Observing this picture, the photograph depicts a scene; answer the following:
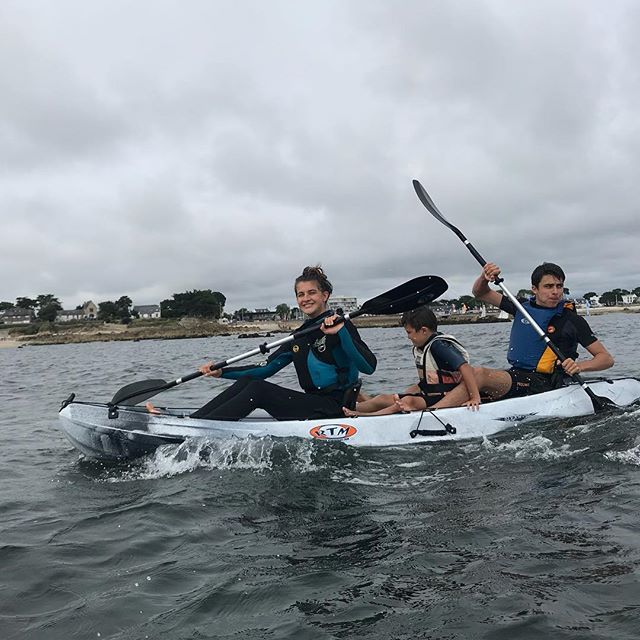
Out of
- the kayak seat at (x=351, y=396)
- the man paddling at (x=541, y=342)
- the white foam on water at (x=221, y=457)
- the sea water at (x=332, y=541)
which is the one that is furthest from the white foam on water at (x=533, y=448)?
the white foam on water at (x=221, y=457)

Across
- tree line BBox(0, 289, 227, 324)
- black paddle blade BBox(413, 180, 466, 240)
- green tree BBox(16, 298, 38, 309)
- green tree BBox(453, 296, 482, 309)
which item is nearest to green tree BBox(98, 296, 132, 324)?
tree line BBox(0, 289, 227, 324)

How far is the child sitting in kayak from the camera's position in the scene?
265 inches

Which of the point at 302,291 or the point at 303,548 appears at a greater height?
the point at 302,291

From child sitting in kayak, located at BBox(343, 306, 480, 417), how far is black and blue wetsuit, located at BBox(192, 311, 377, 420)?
298mm

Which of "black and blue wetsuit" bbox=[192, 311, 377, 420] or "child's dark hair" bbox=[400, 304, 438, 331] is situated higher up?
"child's dark hair" bbox=[400, 304, 438, 331]

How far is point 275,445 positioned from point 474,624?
12.1 feet

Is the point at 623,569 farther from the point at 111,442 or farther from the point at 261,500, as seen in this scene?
A: the point at 111,442

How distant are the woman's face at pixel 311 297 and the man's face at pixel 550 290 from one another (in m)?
2.82

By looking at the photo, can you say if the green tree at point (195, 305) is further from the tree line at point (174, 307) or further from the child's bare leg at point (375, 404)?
the child's bare leg at point (375, 404)

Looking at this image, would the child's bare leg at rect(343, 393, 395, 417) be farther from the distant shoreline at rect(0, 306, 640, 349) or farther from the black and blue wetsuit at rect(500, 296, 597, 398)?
the distant shoreline at rect(0, 306, 640, 349)

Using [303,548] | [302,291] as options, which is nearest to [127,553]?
[303,548]

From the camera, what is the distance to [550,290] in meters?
7.51

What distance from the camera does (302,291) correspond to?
6566mm

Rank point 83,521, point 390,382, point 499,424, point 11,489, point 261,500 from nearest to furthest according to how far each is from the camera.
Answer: point 83,521 → point 261,500 → point 11,489 → point 499,424 → point 390,382
